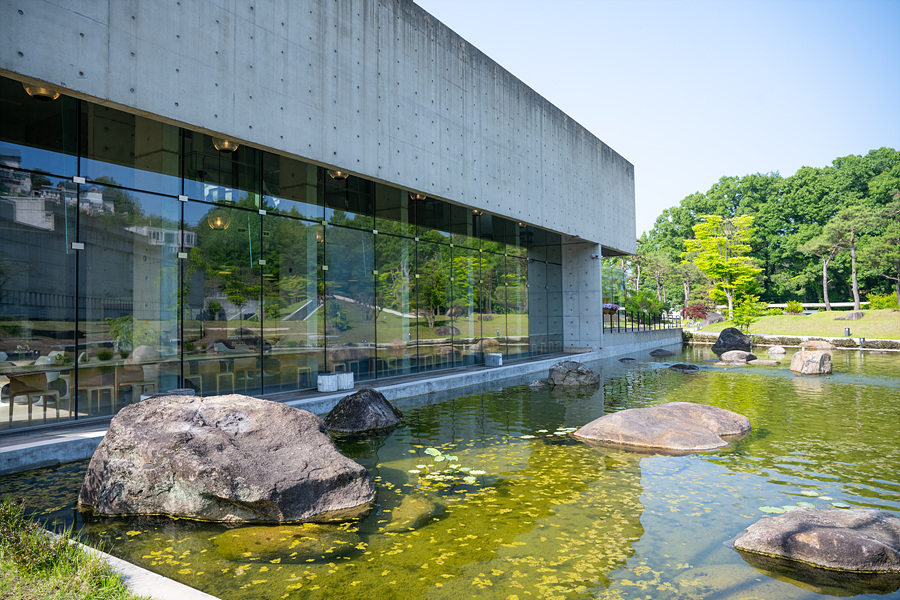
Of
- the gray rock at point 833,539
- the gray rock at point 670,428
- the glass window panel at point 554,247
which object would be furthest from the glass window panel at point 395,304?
the gray rock at point 833,539

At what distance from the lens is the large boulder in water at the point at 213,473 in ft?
19.8

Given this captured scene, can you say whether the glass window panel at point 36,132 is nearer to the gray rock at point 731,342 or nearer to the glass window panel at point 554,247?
the glass window panel at point 554,247

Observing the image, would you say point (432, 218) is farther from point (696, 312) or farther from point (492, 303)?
point (696, 312)

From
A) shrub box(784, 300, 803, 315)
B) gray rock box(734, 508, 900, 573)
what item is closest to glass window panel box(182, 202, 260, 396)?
gray rock box(734, 508, 900, 573)

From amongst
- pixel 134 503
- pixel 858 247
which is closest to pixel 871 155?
pixel 858 247

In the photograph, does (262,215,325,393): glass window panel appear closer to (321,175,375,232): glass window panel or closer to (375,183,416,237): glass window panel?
(321,175,375,232): glass window panel

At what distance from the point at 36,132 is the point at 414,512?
9322mm

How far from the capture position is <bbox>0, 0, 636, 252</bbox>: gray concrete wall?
861 centimetres

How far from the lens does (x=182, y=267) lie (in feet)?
38.1

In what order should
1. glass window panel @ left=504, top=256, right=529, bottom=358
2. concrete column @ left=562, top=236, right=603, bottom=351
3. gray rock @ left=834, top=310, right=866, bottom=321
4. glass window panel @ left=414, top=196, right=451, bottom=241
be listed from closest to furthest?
1. glass window panel @ left=414, top=196, right=451, bottom=241
2. glass window panel @ left=504, top=256, right=529, bottom=358
3. concrete column @ left=562, top=236, right=603, bottom=351
4. gray rock @ left=834, top=310, right=866, bottom=321

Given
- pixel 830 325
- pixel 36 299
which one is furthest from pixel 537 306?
pixel 830 325

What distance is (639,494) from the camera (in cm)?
675

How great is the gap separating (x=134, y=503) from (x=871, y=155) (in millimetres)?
87327

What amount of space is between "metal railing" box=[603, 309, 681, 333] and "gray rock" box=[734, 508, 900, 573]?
87.6 ft
